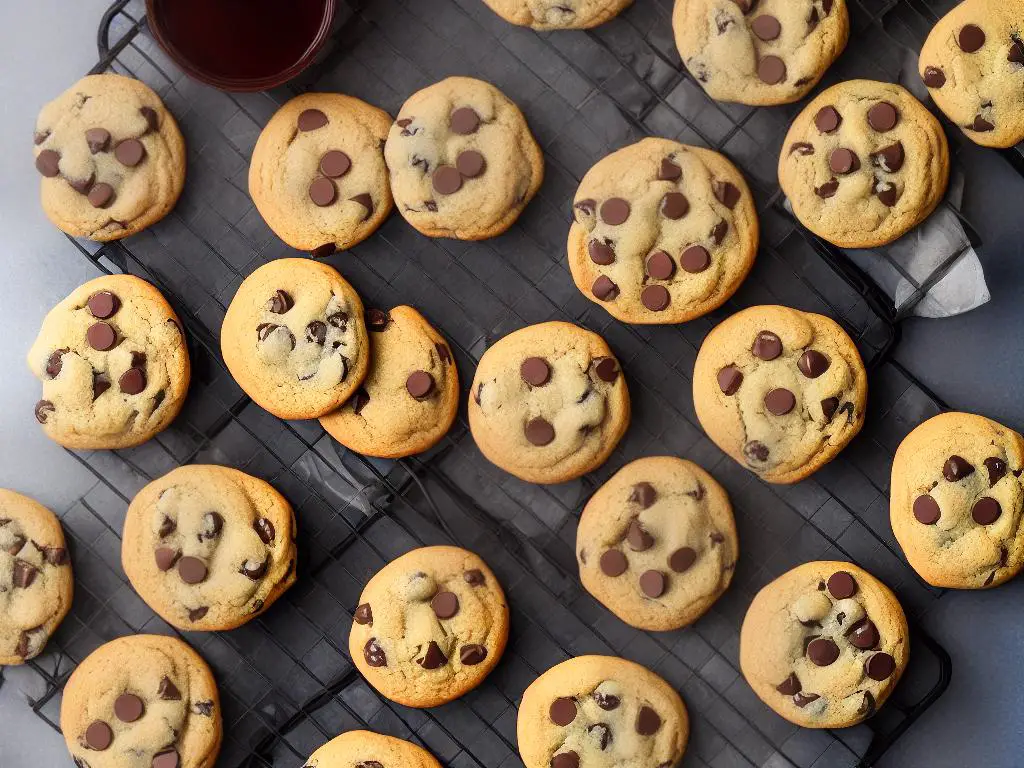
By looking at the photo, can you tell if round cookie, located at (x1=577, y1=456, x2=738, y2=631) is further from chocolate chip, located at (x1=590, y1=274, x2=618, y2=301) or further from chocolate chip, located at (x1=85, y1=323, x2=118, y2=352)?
chocolate chip, located at (x1=85, y1=323, x2=118, y2=352)

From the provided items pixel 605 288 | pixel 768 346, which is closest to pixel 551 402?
pixel 605 288

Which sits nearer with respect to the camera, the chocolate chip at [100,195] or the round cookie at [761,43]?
the round cookie at [761,43]

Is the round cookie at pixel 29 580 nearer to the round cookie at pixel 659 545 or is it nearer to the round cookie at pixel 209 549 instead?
the round cookie at pixel 209 549

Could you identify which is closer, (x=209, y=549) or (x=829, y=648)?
(x=829, y=648)

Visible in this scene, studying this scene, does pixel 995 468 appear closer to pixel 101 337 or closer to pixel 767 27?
pixel 767 27

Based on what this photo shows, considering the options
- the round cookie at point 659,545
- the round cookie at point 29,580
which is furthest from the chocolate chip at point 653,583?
the round cookie at point 29,580

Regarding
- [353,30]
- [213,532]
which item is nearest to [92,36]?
[353,30]

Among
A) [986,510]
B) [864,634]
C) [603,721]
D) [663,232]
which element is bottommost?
[603,721]

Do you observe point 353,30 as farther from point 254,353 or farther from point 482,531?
point 482,531
